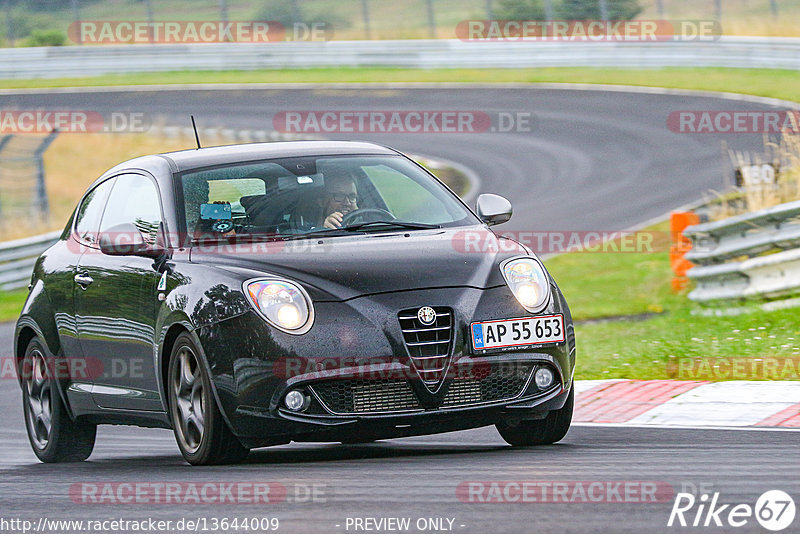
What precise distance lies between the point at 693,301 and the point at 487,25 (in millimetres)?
26200

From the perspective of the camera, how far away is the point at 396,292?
6793mm

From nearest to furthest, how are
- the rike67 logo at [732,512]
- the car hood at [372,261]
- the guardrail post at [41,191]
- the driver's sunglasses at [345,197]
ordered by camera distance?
the rike67 logo at [732,512] → the car hood at [372,261] → the driver's sunglasses at [345,197] → the guardrail post at [41,191]

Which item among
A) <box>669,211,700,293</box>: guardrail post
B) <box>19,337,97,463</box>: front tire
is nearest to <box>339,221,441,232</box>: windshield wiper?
<box>19,337,97,463</box>: front tire

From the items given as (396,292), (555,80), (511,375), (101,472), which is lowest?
(555,80)

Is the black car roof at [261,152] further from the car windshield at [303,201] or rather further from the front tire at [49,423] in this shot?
the front tire at [49,423]

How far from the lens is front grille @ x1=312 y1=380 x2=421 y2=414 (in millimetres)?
6766

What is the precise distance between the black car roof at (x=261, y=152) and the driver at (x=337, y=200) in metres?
0.27

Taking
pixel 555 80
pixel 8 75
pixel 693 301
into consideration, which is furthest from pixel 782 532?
pixel 8 75

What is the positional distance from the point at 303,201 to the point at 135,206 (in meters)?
1.09

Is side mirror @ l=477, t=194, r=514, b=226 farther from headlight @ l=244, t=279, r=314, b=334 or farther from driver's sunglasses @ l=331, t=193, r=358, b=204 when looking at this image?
headlight @ l=244, t=279, r=314, b=334

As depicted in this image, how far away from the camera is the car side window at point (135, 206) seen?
7.88 meters

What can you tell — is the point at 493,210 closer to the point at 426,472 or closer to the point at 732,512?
the point at 426,472

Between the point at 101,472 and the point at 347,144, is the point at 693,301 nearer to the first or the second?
the point at 347,144

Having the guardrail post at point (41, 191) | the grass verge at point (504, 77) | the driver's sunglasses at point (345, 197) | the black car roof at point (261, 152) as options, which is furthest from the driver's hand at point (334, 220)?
the grass verge at point (504, 77)
